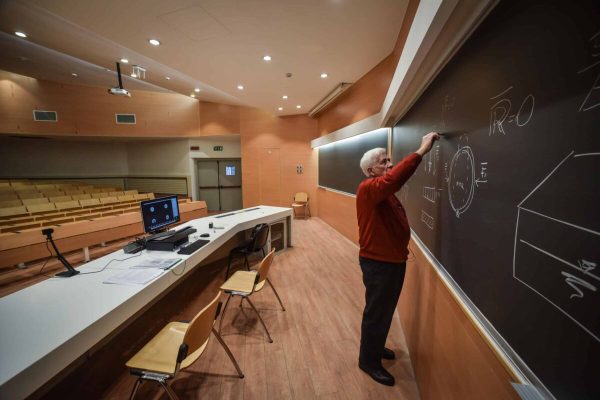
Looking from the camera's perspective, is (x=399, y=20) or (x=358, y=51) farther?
(x=358, y=51)

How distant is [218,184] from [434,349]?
29.9 feet

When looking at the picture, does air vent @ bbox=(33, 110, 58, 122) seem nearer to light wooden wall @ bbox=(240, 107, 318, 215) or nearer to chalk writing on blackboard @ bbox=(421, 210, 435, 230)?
light wooden wall @ bbox=(240, 107, 318, 215)

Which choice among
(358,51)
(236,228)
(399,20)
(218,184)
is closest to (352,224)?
(236,228)

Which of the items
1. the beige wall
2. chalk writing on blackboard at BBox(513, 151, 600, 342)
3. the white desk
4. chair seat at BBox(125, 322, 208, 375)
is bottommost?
chair seat at BBox(125, 322, 208, 375)

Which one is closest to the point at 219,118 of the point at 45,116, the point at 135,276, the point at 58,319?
the point at 45,116

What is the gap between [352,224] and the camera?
5105 millimetres

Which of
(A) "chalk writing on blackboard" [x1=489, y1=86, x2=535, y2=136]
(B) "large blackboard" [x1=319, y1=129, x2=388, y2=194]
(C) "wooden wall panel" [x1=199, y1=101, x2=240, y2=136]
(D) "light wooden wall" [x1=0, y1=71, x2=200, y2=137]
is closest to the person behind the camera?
(A) "chalk writing on blackboard" [x1=489, y1=86, x2=535, y2=136]

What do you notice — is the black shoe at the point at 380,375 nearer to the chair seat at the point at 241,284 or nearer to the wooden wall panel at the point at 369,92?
the chair seat at the point at 241,284

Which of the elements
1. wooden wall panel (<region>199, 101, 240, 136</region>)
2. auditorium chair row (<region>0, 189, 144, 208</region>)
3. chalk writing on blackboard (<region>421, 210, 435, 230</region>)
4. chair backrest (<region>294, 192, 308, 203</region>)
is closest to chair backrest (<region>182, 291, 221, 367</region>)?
chalk writing on blackboard (<region>421, 210, 435, 230</region>)

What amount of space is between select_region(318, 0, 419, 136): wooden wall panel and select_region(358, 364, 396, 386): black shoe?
3.36m

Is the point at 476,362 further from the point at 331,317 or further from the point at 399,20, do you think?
the point at 399,20

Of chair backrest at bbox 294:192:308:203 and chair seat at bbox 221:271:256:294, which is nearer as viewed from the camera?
chair seat at bbox 221:271:256:294

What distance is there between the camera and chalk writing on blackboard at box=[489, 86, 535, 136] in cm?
68

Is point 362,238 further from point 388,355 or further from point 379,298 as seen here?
point 388,355
